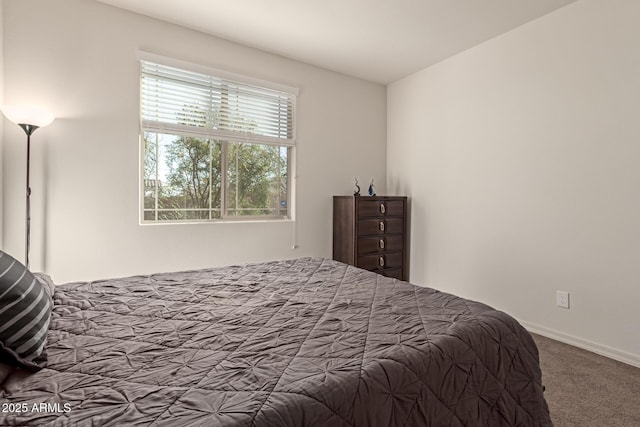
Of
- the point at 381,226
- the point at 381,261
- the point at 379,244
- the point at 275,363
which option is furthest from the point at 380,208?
A: the point at 275,363

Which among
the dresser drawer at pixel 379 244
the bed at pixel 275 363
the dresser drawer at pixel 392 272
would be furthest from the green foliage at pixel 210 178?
the bed at pixel 275 363

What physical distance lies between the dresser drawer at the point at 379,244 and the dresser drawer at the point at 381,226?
0.06m

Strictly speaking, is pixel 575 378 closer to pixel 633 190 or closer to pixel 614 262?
pixel 614 262

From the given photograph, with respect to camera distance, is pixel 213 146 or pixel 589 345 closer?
pixel 589 345

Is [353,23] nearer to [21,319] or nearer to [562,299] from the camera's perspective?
[562,299]

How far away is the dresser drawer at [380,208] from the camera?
359 centimetres

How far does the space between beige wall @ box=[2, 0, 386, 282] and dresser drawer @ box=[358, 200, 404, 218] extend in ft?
3.39

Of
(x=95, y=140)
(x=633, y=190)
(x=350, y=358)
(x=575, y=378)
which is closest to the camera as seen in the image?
(x=350, y=358)

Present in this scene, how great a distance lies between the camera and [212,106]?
3.20 meters

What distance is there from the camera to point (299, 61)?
12.0ft

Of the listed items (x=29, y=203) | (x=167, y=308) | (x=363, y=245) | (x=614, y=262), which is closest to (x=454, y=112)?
(x=363, y=245)

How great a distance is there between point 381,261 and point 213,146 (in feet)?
6.95

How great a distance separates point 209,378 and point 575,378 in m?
2.28

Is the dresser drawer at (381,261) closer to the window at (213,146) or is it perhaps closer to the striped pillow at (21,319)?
the window at (213,146)
